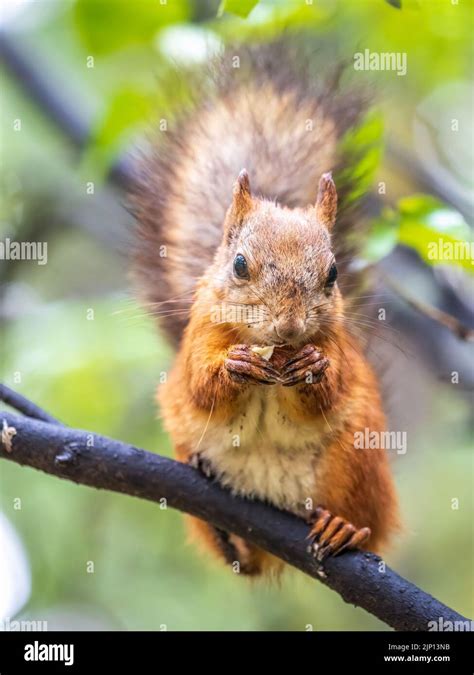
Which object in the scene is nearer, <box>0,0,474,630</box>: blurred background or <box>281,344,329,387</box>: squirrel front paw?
<box>281,344,329,387</box>: squirrel front paw

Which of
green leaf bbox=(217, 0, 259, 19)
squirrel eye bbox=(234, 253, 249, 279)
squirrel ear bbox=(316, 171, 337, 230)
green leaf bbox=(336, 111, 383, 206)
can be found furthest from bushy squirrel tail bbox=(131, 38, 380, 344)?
green leaf bbox=(217, 0, 259, 19)

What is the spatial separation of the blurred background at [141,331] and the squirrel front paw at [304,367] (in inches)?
47.6

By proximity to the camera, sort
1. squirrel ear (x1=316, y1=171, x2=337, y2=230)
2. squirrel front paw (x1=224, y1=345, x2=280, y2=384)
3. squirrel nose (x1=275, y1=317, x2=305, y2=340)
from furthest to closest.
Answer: squirrel ear (x1=316, y1=171, x2=337, y2=230) < squirrel front paw (x1=224, y1=345, x2=280, y2=384) < squirrel nose (x1=275, y1=317, x2=305, y2=340)

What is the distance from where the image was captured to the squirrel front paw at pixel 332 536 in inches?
117

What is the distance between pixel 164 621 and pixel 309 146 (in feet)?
9.56

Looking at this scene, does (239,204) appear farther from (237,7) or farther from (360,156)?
(360,156)

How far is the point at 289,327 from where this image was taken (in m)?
2.60

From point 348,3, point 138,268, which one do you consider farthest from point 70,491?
point 348,3

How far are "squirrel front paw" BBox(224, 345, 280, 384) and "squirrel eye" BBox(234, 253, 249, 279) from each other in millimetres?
Answer: 236

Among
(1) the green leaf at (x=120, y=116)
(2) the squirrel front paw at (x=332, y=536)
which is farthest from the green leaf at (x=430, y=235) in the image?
(1) the green leaf at (x=120, y=116)

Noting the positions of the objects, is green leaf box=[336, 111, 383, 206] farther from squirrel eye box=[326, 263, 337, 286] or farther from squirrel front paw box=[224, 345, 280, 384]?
squirrel front paw box=[224, 345, 280, 384]

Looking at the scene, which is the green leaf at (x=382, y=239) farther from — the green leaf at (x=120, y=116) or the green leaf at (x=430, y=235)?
the green leaf at (x=120, y=116)

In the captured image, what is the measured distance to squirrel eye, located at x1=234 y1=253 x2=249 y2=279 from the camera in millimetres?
2812

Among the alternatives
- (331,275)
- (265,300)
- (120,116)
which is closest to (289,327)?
(265,300)
